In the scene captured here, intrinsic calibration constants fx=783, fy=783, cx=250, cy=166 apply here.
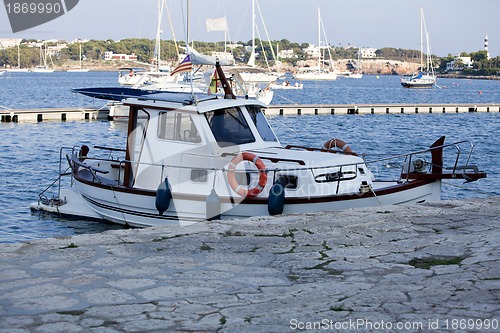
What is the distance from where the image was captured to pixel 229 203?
12.7 meters

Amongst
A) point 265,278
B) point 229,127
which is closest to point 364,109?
point 229,127

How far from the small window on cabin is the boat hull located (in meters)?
1.03

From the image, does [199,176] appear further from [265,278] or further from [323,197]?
[265,278]

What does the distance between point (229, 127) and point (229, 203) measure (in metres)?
1.53

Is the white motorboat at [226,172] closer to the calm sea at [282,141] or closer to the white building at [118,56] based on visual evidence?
the calm sea at [282,141]

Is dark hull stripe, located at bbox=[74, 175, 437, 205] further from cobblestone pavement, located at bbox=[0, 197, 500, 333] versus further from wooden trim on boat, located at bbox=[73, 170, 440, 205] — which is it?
cobblestone pavement, located at bbox=[0, 197, 500, 333]

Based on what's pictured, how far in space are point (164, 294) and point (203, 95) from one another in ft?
28.9

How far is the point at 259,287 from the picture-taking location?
6.32 metres

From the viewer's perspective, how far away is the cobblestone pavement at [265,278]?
17.5ft

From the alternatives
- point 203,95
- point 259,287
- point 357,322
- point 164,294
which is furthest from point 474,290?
point 203,95

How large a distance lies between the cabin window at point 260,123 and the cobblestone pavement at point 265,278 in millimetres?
5110

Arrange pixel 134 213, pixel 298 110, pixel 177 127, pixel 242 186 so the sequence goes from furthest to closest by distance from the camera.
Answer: pixel 298 110 < pixel 134 213 < pixel 177 127 < pixel 242 186

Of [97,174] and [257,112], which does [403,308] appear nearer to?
[257,112]

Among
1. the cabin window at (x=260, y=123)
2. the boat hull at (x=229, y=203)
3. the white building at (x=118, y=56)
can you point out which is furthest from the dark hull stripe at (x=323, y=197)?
the white building at (x=118, y=56)
